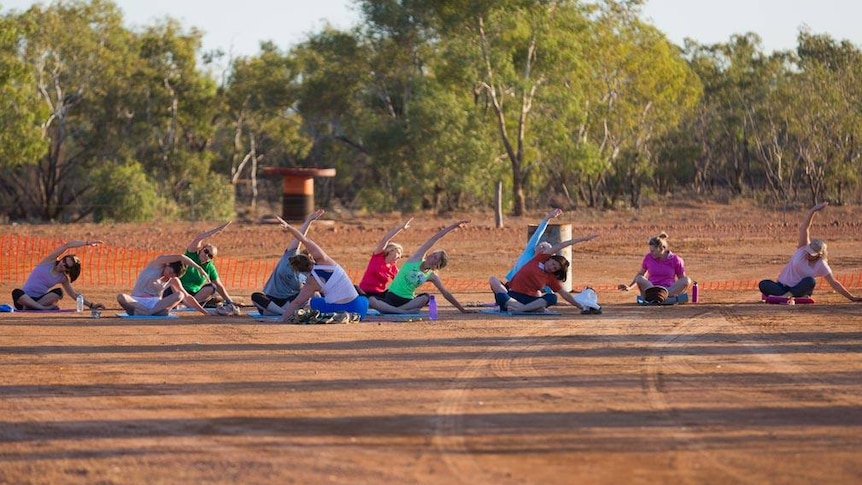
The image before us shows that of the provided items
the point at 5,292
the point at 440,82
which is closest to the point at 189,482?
the point at 5,292

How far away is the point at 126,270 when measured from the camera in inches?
966

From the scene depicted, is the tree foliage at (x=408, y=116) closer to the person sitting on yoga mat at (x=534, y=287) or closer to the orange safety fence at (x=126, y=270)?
the orange safety fence at (x=126, y=270)

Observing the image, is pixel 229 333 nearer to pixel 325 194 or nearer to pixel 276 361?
pixel 276 361

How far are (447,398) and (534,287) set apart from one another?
20.8 feet

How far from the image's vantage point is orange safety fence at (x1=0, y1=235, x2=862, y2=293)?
2158 centimetres

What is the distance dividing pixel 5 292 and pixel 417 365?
1002 centimetres

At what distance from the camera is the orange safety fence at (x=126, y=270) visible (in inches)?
850

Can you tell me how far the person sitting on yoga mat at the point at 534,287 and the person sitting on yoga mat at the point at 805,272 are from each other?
2.82 metres

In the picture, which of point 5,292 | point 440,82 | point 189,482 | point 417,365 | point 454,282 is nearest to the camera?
point 189,482

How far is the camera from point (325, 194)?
184ft

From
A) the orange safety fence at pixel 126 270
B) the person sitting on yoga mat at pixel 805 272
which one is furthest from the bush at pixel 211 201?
the person sitting on yoga mat at pixel 805 272

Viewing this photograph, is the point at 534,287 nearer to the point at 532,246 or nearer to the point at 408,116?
the point at 532,246

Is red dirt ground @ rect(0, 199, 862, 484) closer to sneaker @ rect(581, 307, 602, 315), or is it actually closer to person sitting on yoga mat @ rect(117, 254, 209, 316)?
sneaker @ rect(581, 307, 602, 315)

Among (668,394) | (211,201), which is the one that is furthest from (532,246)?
(211,201)
